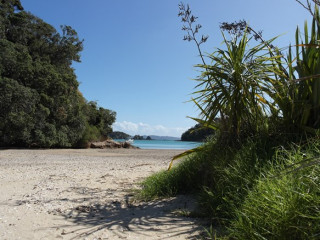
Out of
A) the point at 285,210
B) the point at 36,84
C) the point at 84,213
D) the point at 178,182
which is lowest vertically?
the point at 84,213

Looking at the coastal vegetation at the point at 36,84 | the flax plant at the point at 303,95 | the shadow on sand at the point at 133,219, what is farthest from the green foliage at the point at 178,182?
the coastal vegetation at the point at 36,84

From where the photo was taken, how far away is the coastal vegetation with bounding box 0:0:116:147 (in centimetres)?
1783

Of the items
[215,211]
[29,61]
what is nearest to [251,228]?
[215,211]

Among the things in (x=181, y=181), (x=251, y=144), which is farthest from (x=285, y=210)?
(x=181, y=181)

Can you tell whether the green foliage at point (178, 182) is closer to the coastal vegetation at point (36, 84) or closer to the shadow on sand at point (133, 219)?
the shadow on sand at point (133, 219)

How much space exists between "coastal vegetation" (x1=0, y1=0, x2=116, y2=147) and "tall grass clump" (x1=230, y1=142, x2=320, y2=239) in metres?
17.5

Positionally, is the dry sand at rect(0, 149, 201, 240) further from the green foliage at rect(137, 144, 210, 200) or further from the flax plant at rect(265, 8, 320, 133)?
the flax plant at rect(265, 8, 320, 133)

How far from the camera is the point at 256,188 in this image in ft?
9.52

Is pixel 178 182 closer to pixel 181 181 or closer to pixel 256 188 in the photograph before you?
pixel 181 181

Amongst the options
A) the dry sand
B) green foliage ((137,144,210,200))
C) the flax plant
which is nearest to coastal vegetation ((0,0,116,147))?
the dry sand

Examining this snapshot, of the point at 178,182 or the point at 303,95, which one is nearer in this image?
the point at 303,95

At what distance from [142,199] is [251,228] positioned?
104 inches

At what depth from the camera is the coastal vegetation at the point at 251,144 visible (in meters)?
2.49

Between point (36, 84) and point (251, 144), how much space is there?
1885 centimetres
